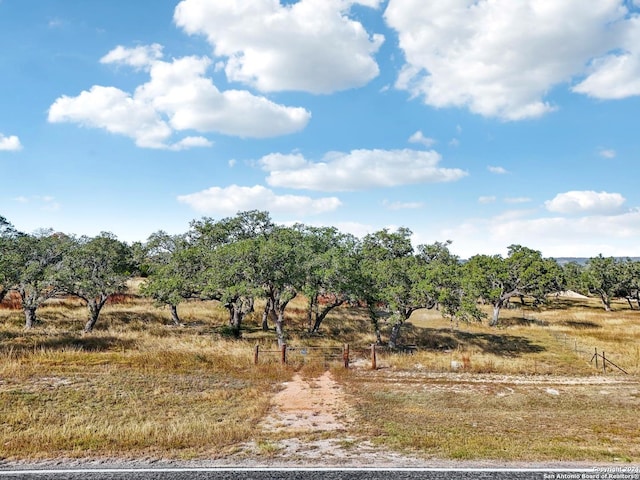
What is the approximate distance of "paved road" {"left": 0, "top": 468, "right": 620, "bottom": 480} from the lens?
9266 mm

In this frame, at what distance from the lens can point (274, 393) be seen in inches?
730

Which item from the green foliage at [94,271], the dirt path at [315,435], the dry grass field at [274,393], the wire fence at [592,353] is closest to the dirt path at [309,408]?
the dirt path at [315,435]

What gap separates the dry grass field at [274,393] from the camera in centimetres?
1161

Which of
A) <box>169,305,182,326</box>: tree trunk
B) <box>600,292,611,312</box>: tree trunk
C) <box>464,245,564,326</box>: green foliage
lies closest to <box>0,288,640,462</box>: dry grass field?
<box>169,305,182,326</box>: tree trunk

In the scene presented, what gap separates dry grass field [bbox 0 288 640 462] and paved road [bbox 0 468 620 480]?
993mm

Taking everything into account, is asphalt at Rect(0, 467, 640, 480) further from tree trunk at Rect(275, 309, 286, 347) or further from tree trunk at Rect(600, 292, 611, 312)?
tree trunk at Rect(600, 292, 611, 312)

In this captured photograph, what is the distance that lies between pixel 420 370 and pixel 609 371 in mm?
12129

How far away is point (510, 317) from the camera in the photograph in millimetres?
56438

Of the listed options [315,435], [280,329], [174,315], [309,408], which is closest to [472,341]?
[280,329]

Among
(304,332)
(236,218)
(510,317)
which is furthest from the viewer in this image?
(510,317)

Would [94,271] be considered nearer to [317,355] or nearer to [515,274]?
[317,355]

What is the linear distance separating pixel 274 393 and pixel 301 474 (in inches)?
366

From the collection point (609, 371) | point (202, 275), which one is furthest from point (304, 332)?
point (609, 371)

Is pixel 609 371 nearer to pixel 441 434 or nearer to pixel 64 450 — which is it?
pixel 441 434
